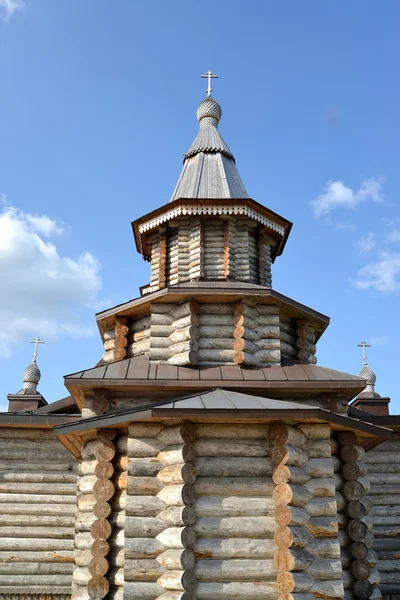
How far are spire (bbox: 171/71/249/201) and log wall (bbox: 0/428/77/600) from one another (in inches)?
309

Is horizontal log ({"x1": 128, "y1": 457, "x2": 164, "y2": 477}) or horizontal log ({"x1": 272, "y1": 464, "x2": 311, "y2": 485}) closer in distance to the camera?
horizontal log ({"x1": 272, "y1": 464, "x2": 311, "y2": 485})

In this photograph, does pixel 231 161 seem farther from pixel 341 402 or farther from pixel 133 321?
pixel 341 402

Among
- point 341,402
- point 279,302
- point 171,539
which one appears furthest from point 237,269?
point 171,539

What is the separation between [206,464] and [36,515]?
6.43 meters

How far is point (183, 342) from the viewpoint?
10.7 metres

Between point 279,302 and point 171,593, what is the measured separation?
5.89 m

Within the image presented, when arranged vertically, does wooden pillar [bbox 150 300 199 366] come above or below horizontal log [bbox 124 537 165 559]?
above

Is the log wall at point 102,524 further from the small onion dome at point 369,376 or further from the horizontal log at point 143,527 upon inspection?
the small onion dome at point 369,376

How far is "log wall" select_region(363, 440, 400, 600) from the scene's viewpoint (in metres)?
13.0

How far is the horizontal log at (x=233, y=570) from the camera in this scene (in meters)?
8.28

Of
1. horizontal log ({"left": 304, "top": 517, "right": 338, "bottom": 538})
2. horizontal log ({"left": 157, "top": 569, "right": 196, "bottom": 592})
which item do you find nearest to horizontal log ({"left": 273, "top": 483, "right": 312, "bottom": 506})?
horizontal log ({"left": 304, "top": 517, "right": 338, "bottom": 538})

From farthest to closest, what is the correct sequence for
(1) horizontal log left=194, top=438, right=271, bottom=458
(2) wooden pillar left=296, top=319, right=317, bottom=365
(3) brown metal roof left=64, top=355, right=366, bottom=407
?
(2) wooden pillar left=296, top=319, right=317, bottom=365
(3) brown metal roof left=64, top=355, right=366, bottom=407
(1) horizontal log left=194, top=438, right=271, bottom=458

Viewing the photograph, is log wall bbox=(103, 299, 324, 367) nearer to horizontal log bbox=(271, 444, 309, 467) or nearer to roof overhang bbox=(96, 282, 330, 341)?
roof overhang bbox=(96, 282, 330, 341)

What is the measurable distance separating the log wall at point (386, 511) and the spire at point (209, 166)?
8.26 metres
